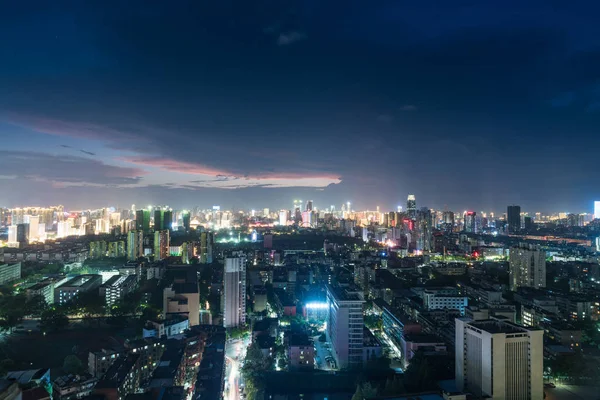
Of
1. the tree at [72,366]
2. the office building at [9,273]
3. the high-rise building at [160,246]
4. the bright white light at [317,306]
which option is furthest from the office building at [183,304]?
the high-rise building at [160,246]

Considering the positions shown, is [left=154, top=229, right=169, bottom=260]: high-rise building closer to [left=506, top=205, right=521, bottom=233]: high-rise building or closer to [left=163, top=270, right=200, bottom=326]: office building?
[left=163, top=270, right=200, bottom=326]: office building

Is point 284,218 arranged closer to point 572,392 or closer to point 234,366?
point 234,366

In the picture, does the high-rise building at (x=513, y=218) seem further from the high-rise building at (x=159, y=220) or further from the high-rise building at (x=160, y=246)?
the high-rise building at (x=160, y=246)

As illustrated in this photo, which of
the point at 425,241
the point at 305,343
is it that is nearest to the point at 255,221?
the point at 425,241

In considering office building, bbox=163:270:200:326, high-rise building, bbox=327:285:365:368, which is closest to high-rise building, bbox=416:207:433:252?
office building, bbox=163:270:200:326

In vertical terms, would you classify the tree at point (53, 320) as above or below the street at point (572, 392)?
above

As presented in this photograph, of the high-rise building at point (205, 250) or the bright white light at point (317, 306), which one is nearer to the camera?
the bright white light at point (317, 306)
